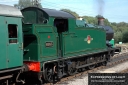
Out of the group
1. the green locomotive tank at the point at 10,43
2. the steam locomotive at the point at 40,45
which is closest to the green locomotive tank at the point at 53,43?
the steam locomotive at the point at 40,45

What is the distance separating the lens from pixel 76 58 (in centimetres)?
1101

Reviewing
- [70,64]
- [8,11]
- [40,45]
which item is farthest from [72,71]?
[8,11]

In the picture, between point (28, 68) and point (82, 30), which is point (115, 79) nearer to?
point (28, 68)

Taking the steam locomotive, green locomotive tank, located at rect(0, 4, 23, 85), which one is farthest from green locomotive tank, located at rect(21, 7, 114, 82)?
green locomotive tank, located at rect(0, 4, 23, 85)

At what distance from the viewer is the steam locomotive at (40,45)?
693cm

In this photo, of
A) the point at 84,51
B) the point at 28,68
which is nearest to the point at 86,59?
the point at 84,51

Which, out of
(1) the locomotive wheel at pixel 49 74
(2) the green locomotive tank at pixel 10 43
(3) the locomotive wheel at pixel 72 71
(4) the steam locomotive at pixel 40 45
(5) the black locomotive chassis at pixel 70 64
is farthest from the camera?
(3) the locomotive wheel at pixel 72 71

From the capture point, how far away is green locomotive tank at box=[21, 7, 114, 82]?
8.21m

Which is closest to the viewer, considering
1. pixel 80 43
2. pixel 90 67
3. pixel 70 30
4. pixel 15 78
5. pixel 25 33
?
pixel 15 78

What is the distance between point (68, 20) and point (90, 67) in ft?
13.8

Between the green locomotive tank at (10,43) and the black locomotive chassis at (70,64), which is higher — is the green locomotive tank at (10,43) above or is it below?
above

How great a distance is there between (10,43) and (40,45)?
5.14 feet

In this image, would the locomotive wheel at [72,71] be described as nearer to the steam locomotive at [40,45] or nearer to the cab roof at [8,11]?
the steam locomotive at [40,45]

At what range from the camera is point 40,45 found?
8266 mm
